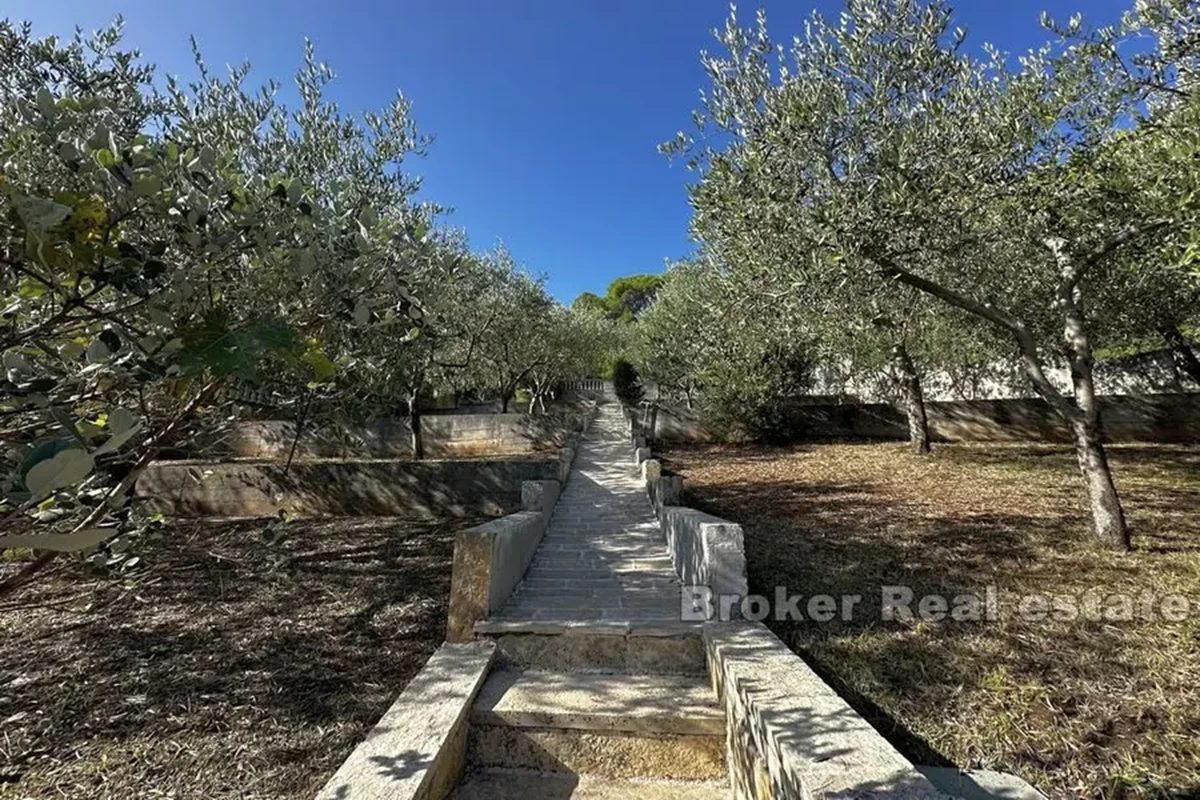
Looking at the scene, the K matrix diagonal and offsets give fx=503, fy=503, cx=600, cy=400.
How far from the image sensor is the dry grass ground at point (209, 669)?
2752mm

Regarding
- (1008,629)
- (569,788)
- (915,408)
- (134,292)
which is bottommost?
(569,788)

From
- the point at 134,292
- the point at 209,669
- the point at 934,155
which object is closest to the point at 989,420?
the point at 934,155

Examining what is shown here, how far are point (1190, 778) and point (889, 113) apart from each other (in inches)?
228

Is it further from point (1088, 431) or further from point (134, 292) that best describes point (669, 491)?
point (134, 292)

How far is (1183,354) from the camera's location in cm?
1259

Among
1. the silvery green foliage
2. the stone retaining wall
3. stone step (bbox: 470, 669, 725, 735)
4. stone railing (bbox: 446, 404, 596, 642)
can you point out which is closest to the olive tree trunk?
stone step (bbox: 470, 669, 725, 735)

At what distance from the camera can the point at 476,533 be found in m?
4.13

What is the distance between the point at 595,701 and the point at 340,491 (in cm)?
675

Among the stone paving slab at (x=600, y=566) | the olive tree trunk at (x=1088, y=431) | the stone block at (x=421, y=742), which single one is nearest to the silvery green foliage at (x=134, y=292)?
the stone block at (x=421, y=742)

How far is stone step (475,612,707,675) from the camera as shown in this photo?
3.72m

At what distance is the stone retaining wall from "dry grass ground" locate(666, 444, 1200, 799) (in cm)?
364

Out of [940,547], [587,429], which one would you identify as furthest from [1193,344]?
[587,429]

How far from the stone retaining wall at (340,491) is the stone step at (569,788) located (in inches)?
214

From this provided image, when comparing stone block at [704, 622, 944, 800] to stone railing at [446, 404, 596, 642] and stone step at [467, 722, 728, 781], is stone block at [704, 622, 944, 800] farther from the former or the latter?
stone railing at [446, 404, 596, 642]
